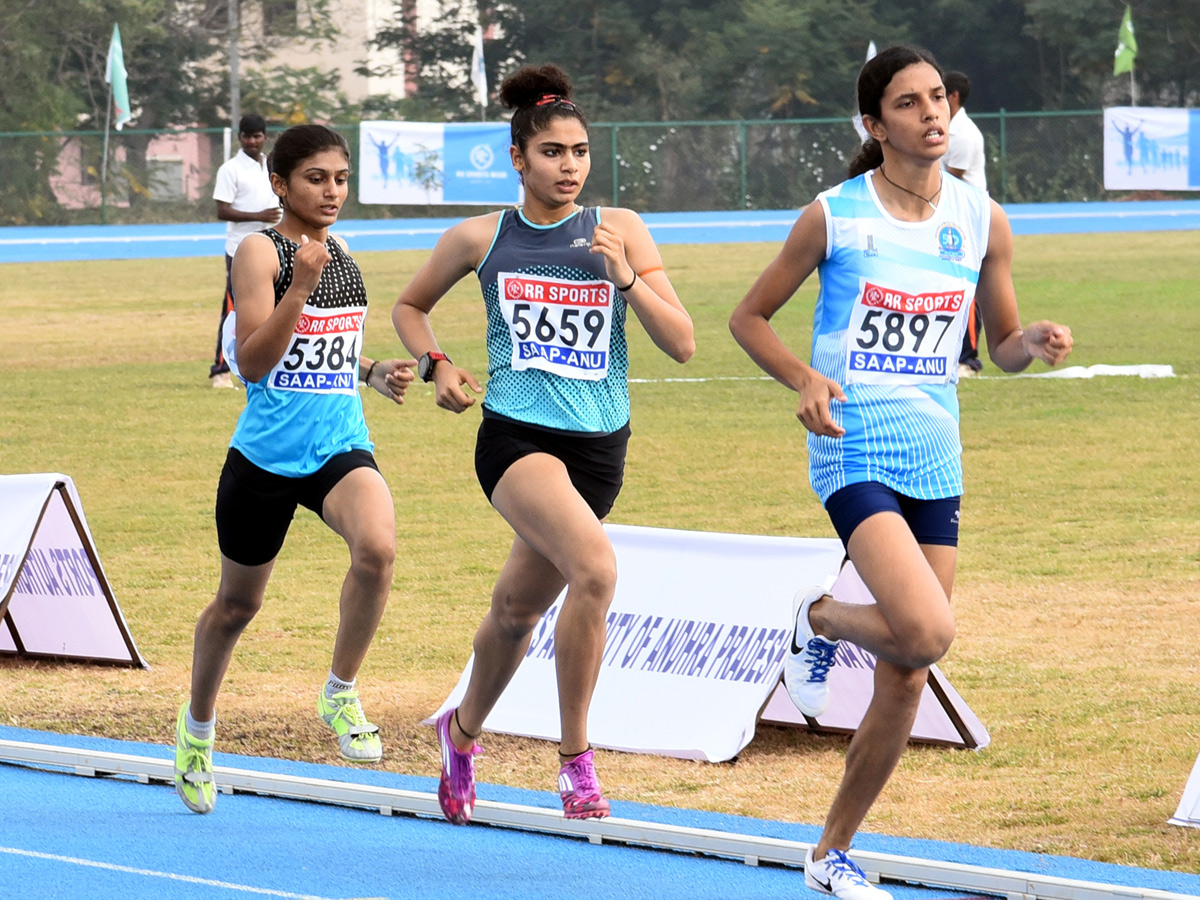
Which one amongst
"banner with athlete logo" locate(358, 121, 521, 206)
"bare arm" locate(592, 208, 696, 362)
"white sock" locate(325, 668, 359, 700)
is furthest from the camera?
"banner with athlete logo" locate(358, 121, 521, 206)

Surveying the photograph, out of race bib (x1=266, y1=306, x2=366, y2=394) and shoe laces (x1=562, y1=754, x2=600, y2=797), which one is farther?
race bib (x1=266, y1=306, x2=366, y2=394)

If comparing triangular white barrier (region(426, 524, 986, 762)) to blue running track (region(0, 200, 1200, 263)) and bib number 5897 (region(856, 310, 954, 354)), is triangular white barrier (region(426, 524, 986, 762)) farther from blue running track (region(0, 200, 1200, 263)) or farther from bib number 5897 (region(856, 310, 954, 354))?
blue running track (region(0, 200, 1200, 263))

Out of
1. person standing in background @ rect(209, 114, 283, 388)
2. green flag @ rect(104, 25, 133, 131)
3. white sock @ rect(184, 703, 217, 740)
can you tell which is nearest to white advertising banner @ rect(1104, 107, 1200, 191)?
green flag @ rect(104, 25, 133, 131)

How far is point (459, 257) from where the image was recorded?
17.0 ft

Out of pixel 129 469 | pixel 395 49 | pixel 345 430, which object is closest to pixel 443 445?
pixel 129 469

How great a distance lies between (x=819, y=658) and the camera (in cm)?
489

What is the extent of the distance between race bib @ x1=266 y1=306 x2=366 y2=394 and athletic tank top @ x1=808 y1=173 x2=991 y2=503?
157 cm

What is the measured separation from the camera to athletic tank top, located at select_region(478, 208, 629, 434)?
5039mm

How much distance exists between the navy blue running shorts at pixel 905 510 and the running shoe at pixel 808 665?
1.34 ft

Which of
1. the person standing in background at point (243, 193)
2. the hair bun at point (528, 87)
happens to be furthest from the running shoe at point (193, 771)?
the person standing in background at point (243, 193)

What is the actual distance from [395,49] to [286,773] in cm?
5521

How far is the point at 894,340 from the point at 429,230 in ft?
116

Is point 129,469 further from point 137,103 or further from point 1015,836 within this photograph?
point 137,103

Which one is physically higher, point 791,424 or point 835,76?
point 835,76
